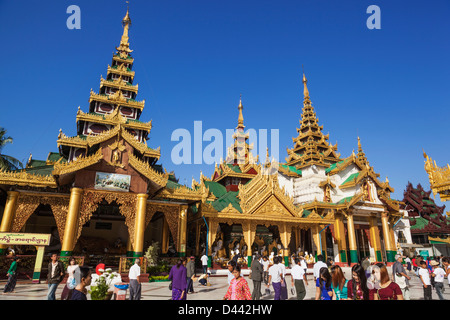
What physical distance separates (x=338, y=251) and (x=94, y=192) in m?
21.6

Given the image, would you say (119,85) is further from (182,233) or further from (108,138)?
(182,233)

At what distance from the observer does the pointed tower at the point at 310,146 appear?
3200cm

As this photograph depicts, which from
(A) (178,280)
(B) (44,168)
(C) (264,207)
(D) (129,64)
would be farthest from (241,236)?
(D) (129,64)

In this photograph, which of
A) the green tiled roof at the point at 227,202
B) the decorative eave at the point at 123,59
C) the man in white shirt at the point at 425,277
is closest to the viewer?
the man in white shirt at the point at 425,277

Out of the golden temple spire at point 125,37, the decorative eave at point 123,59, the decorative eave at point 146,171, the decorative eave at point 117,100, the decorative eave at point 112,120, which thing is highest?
the golden temple spire at point 125,37

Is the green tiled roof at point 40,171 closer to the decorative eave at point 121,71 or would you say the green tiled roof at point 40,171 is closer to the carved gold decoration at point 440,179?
the decorative eave at point 121,71

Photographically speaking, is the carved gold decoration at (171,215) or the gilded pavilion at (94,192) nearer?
the gilded pavilion at (94,192)

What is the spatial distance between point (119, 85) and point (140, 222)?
16192 millimetres

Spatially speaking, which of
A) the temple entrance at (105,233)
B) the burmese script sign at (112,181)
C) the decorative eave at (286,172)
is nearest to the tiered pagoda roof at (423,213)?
the decorative eave at (286,172)

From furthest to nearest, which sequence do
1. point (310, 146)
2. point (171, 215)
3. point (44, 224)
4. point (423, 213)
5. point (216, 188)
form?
point (423, 213)
point (310, 146)
point (216, 188)
point (44, 224)
point (171, 215)

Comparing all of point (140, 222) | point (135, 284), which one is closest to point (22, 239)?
point (140, 222)

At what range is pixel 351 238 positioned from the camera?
26062mm

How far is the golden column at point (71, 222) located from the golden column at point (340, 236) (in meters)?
22.0

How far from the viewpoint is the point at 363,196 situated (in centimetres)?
2747
